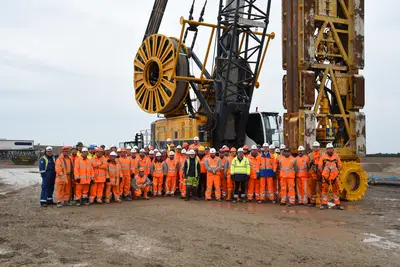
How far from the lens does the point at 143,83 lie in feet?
57.1

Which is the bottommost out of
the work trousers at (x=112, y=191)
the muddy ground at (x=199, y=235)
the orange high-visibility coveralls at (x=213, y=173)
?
the muddy ground at (x=199, y=235)

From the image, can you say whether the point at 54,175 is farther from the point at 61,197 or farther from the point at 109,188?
the point at 109,188

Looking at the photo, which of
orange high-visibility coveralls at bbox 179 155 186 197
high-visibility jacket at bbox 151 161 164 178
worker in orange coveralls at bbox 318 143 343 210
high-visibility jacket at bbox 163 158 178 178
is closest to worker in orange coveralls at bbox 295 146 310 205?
worker in orange coveralls at bbox 318 143 343 210

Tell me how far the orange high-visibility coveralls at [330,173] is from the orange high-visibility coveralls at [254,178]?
5.85ft

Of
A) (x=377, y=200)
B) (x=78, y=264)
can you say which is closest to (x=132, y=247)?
(x=78, y=264)

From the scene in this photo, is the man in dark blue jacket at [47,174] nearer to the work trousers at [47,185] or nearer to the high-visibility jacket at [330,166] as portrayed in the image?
the work trousers at [47,185]

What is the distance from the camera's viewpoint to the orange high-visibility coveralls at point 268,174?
11.2 metres

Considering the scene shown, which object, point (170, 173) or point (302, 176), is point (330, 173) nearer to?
point (302, 176)

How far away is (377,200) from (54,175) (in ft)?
30.2

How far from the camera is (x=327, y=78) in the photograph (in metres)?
11.9

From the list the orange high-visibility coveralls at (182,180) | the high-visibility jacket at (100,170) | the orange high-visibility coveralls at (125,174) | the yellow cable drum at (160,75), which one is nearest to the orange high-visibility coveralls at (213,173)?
the orange high-visibility coveralls at (182,180)

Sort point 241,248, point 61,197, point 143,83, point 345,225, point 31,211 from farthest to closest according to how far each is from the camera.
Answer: point 143,83 < point 61,197 < point 31,211 < point 345,225 < point 241,248

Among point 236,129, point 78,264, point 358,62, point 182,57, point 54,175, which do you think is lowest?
point 78,264

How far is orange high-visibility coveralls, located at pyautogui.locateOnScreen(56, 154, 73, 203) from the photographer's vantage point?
10555mm
